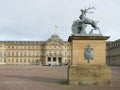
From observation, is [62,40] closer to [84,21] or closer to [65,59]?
[65,59]

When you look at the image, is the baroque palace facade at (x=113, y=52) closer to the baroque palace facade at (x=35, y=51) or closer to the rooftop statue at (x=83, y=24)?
the baroque palace facade at (x=35, y=51)

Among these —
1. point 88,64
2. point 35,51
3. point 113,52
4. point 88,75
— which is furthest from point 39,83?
point 35,51

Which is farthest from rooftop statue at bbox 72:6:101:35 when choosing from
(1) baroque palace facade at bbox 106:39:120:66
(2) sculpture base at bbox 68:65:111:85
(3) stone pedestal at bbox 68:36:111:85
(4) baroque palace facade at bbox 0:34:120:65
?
(4) baroque palace facade at bbox 0:34:120:65

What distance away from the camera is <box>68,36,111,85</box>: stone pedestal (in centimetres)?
1620

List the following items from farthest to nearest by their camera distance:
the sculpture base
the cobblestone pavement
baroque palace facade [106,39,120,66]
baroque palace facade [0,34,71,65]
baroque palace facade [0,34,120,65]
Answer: baroque palace facade [0,34,71,65] < baroque palace facade [0,34,120,65] < baroque palace facade [106,39,120,66] < the sculpture base < the cobblestone pavement

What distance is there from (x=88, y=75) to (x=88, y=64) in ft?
2.02

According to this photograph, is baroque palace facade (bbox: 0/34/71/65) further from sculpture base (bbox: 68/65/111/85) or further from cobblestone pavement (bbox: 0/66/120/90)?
sculpture base (bbox: 68/65/111/85)

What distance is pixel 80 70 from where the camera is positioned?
16203 millimetres

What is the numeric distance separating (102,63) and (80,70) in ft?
4.39

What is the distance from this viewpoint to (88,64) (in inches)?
645

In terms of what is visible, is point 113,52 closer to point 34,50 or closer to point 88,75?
point 34,50

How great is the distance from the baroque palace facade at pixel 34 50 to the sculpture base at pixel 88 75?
123m

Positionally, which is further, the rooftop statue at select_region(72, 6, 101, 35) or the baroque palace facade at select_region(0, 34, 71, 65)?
the baroque palace facade at select_region(0, 34, 71, 65)

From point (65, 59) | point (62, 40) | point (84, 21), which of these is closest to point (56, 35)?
point (62, 40)
